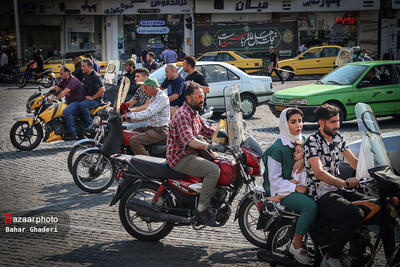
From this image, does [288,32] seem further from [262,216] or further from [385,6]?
[262,216]

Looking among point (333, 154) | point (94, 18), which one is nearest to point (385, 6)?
point (94, 18)

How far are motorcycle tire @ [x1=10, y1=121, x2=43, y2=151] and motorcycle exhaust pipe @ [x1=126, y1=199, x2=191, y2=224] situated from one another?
5762 mm

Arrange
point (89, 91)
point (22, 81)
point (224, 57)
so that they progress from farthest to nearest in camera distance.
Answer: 1. point (224, 57)
2. point (22, 81)
3. point (89, 91)

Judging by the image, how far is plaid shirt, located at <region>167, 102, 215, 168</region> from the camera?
5875 mm

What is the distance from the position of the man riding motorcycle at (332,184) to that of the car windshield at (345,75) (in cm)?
904

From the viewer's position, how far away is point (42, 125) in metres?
11.1

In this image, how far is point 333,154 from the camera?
16.0ft

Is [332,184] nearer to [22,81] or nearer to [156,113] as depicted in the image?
[156,113]

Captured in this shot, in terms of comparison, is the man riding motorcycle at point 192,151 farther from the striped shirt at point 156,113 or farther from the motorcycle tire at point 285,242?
the striped shirt at point 156,113

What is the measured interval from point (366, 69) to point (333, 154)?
9.32 m

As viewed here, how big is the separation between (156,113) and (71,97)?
3607mm

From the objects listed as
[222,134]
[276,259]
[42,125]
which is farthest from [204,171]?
[42,125]

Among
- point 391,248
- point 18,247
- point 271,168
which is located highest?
point 271,168

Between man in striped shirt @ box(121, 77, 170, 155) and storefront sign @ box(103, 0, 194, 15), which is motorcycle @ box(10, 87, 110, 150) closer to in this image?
man in striped shirt @ box(121, 77, 170, 155)
